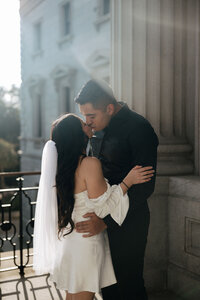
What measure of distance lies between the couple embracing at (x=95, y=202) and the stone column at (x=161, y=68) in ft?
4.11

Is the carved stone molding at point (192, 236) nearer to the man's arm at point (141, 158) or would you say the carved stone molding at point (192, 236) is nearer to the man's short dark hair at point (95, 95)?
the man's arm at point (141, 158)

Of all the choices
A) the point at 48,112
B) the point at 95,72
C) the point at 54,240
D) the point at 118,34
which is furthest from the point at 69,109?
the point at 54,240

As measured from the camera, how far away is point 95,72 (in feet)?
48.6

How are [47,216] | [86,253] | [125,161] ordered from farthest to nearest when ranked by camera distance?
[125,161] → [47,216] → [86,253]

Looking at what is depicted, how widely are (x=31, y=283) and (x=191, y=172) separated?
2.46 m

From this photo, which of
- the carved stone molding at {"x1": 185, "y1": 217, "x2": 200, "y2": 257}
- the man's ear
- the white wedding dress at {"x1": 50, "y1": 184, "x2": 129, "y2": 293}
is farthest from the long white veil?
the carved stone molding at {"x1": 185, "y1": 217, "x2": 200, "y2": 257}

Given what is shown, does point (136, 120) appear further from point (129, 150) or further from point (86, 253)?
point (86, 253)

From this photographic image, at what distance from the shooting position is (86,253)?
2.85 metres

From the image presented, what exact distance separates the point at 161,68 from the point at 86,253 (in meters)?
2.61

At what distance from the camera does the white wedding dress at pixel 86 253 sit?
9.27ft

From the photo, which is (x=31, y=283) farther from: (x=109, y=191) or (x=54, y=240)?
(x=109, y=191)

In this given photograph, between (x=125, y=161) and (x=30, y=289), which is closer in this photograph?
(x=125, y=161)

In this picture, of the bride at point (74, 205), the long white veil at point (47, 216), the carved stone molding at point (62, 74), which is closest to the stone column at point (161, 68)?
the bride at point (74, 205)

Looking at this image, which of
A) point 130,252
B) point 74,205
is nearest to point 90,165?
point 74,205
